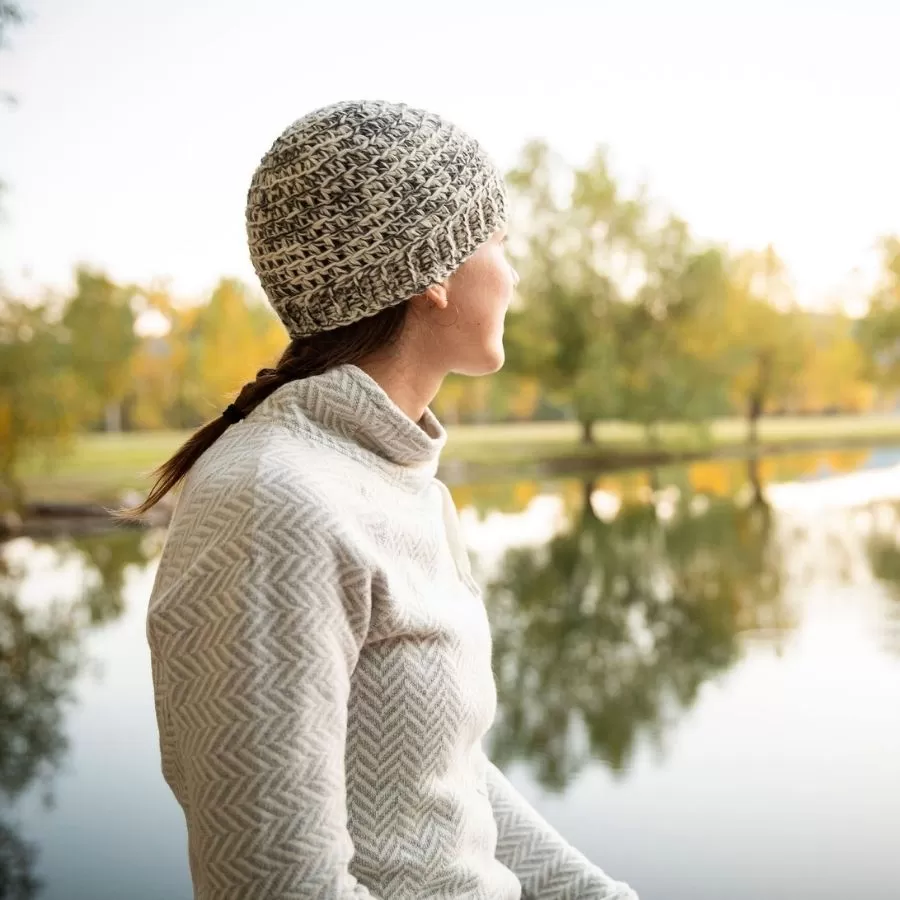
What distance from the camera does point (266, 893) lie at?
0.58 m

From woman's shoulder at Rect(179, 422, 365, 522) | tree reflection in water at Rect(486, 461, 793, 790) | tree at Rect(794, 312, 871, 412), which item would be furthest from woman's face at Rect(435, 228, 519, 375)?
tree at Rect(794, 312, 871, 412)

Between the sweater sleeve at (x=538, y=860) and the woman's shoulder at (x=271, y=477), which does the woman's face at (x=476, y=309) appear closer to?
the woman's shoulder at (x=271, y=477)

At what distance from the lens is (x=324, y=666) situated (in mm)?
604

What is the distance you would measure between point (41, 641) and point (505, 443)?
6293mm

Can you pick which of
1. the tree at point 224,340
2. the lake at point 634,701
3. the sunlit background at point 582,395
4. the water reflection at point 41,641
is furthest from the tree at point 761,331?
the water reflection at point 41,641

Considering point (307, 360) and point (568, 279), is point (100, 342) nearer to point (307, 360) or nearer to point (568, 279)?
point (568, 279)

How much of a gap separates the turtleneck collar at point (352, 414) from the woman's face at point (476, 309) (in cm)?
7

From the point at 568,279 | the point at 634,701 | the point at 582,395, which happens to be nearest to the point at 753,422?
the point at 582,395

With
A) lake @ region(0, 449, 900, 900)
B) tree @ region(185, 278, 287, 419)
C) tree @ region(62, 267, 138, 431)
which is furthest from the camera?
tree @ region(185, 278, 287, 419)

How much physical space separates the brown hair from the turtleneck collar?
28 mm

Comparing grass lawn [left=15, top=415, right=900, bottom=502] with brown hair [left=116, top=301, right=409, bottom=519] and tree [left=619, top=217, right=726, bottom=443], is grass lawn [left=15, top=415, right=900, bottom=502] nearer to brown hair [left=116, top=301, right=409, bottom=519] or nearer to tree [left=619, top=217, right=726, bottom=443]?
tree [left=619, top=217, right=726, bottom=443]

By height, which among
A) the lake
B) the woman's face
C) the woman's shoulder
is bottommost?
the lake

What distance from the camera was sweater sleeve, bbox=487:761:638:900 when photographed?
833mm

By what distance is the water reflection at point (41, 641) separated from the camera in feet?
11.3
